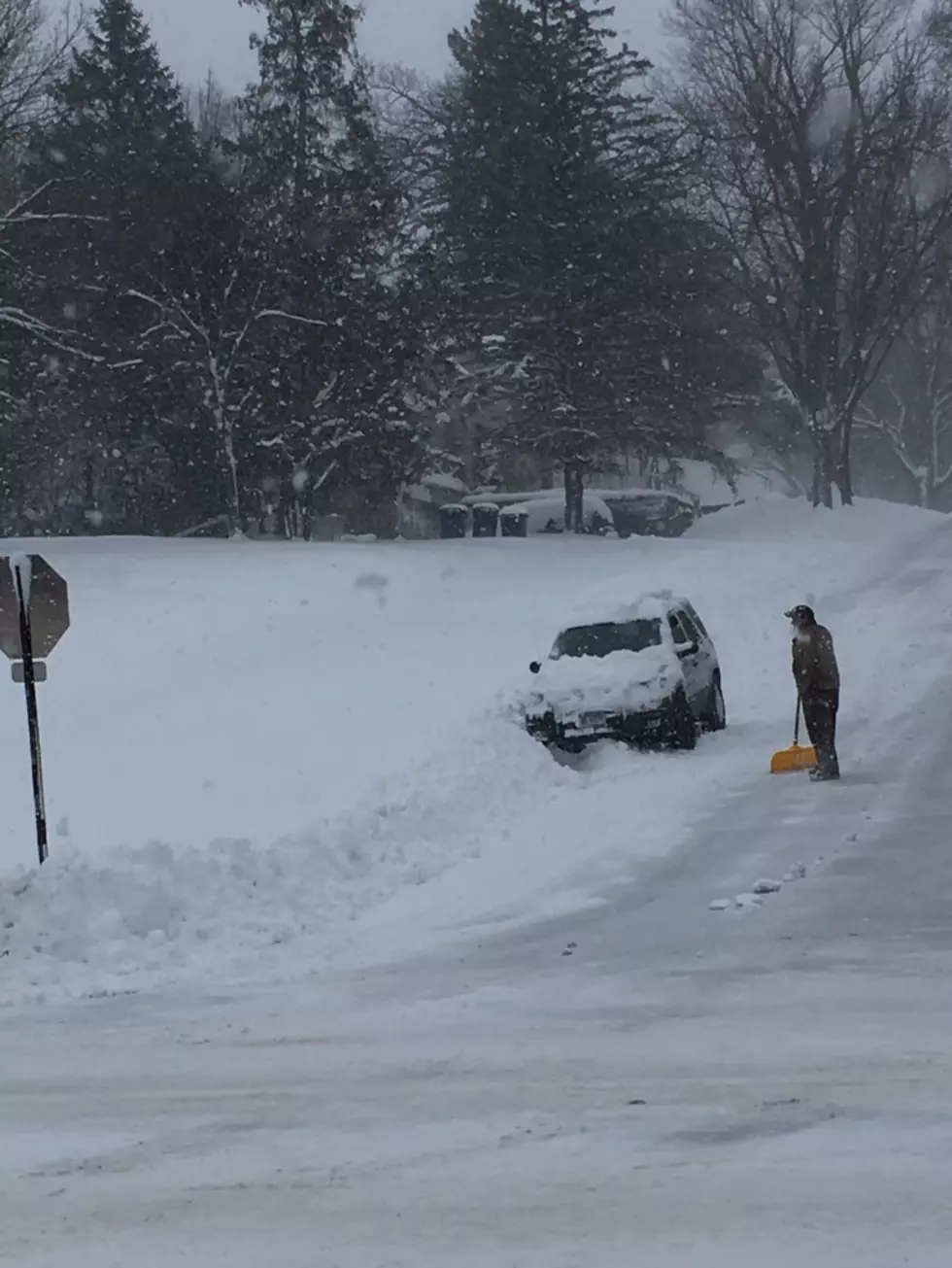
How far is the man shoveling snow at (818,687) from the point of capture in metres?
15.5

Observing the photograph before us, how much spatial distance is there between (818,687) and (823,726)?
1.34ft

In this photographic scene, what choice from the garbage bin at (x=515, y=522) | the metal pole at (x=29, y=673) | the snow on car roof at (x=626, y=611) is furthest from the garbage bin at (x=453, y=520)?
the metal pole at (x=29, y=673)

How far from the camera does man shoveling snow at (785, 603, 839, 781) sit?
610 inches

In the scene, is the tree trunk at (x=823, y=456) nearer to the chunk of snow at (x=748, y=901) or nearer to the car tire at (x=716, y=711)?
the car tire at (x=716, y=711)

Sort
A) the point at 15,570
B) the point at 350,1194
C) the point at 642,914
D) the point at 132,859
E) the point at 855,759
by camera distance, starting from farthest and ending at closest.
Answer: the point at 855,759 < the point at 15,570 < the point at 132,859 < the point at 642,914 < the point at 350,1194

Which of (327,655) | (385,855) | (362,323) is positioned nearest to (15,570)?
(385,855)

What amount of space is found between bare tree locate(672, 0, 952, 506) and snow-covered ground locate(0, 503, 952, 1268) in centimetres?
2567

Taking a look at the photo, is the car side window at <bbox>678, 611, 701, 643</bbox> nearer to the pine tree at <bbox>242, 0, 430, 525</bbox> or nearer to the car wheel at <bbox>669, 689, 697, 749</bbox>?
the car wheel at <bbox>669, 689, 697, 749</bbox>

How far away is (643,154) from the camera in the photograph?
A: 159 feet

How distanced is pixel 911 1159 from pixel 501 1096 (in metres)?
1.75

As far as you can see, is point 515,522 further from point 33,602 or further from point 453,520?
point 33,602

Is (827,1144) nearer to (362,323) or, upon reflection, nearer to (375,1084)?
(375,1084)

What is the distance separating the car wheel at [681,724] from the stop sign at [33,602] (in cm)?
728

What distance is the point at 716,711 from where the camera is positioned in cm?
1945
